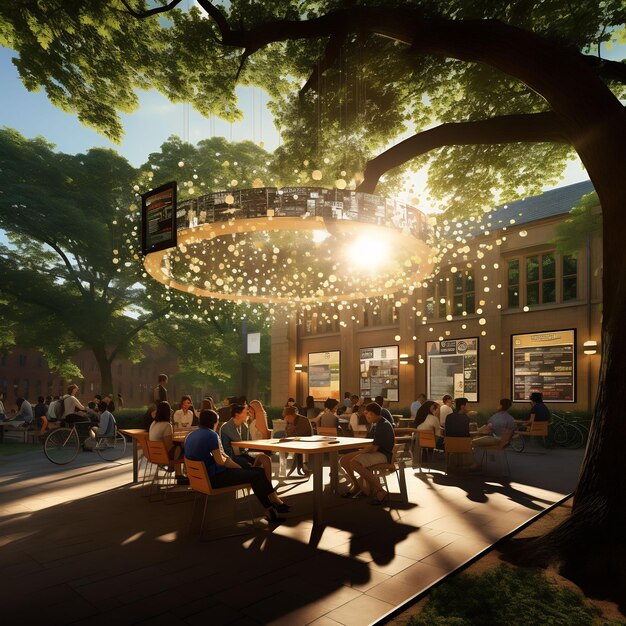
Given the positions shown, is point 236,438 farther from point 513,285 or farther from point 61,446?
point 513,285

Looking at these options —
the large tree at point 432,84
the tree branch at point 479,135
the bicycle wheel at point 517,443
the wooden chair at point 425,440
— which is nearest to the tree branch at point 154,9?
the large tree at point 432,84

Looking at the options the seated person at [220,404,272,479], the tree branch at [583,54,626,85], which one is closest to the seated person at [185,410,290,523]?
the seated person at [220,404,272,479]

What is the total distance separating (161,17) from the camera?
813cm

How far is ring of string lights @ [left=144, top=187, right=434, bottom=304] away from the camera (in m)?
6.23

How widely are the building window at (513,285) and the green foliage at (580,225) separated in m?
5.12

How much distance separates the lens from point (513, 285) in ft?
73.2

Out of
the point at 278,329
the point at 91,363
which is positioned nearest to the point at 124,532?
the point at 278,329

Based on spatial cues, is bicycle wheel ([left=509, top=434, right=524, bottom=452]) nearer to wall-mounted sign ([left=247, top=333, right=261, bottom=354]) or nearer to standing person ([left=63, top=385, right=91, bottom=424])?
standing person ([left=63, top=385, right=91, bottom=424])

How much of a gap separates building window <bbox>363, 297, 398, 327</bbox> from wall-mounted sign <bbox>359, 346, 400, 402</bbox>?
1.43m

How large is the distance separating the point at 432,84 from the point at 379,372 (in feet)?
62.7

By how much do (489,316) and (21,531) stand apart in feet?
65.7

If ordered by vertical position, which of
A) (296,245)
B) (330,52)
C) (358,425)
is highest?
(330,52)

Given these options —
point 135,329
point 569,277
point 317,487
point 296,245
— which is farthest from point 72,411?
point 569,277

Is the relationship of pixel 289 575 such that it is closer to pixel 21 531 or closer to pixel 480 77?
pixel 21 531
